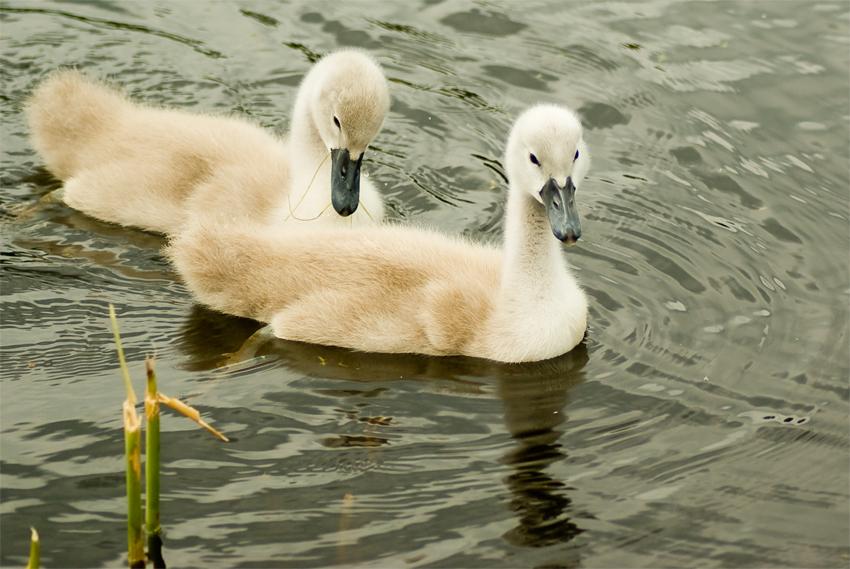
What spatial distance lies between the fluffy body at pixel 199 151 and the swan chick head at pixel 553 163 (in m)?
0.93

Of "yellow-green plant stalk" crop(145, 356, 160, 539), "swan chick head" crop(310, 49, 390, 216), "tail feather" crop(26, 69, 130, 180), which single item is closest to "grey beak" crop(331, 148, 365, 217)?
"swan chick head" crop(310, 49, 390, 216)

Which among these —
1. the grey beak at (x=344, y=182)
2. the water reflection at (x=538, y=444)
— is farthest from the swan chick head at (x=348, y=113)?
the water reflection at (x=538, y=444)

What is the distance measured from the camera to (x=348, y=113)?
6.87m

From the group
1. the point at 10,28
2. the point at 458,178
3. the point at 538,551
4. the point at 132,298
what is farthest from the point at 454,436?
the point at 10,28

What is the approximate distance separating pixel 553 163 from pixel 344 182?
1.17 meters

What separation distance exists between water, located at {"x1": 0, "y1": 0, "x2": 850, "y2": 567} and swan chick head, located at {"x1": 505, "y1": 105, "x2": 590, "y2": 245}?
687 mm

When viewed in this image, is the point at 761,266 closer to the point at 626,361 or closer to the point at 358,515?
the point at 626,361

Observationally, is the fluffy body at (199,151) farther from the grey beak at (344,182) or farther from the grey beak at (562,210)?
the grey beak at (562,210)

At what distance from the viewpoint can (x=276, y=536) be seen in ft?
17.0

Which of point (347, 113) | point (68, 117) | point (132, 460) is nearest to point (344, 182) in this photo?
point (347, 113)

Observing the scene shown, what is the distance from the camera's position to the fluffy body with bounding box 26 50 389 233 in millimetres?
7000

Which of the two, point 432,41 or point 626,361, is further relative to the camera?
point 432,41

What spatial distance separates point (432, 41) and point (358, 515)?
493 centimetres

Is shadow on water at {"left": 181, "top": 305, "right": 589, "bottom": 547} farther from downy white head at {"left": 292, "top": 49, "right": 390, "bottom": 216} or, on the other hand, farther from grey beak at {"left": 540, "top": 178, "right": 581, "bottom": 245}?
downy white head at {"left": 292, "top": 49, "right": 390, "bottom": 216}
